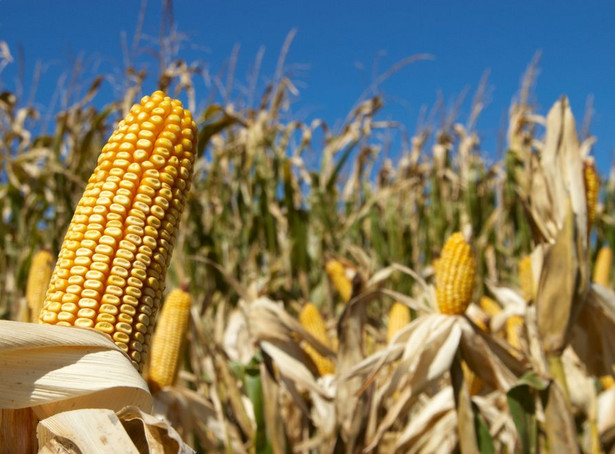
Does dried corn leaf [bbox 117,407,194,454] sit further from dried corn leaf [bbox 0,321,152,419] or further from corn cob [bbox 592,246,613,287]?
corn cob [bbox 592,246,613,287]

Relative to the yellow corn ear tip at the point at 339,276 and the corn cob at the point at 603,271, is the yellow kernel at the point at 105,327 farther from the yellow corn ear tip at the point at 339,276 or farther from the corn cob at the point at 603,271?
the corn cob at the point at 603,271

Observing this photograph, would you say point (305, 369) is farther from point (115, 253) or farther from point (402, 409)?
point (115, 253)

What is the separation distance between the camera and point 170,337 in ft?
9.01

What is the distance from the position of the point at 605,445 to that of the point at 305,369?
1.68 meters

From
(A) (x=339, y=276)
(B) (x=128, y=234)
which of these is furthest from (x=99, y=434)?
(A) (x=339, y=276)

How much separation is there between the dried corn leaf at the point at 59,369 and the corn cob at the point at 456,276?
1.79m

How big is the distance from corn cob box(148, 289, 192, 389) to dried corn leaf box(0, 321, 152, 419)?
1.61 meters

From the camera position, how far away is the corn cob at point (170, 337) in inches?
108

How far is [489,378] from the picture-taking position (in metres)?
2.87

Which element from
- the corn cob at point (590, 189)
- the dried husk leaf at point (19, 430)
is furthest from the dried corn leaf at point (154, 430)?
the corn cob at point (590, 189)

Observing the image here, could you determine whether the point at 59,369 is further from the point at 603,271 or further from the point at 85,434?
the point at 603,271

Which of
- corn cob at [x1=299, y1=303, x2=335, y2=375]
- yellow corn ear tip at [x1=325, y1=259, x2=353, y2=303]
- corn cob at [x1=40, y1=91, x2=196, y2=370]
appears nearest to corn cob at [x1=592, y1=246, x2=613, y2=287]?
yellow corn ear tip at [x1=325, y1=259, x2=353, y2=303]

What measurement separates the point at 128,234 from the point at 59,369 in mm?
307

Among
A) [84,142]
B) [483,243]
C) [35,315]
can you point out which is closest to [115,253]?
[35,315]
